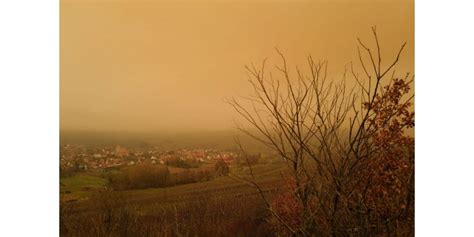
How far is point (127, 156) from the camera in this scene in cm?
341

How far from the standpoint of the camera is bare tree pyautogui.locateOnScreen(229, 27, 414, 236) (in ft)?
10.9

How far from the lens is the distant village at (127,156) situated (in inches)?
133

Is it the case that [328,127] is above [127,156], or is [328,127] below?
above

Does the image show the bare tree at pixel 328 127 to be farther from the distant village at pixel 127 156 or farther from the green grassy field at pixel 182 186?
the distant village at pixel 127 156

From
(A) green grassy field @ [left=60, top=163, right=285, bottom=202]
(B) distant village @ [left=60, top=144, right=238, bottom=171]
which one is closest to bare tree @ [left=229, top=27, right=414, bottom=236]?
(A) green grassy field @ [left=60, top=163, right=285, bottom=202]

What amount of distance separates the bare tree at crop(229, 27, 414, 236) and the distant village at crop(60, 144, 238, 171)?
0.26 meters

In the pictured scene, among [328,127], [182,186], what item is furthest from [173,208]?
[328,127]

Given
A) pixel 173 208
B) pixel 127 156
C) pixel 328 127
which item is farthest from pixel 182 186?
pixel 328 127

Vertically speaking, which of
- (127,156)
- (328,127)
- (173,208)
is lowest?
(173,208)

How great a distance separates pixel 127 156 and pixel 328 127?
4.08 feet

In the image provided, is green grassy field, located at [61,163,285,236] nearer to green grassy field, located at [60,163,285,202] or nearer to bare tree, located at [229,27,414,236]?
green grassy field, located at [60,163,285,202]

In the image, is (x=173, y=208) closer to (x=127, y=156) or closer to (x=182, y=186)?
(x=182, y=186)
